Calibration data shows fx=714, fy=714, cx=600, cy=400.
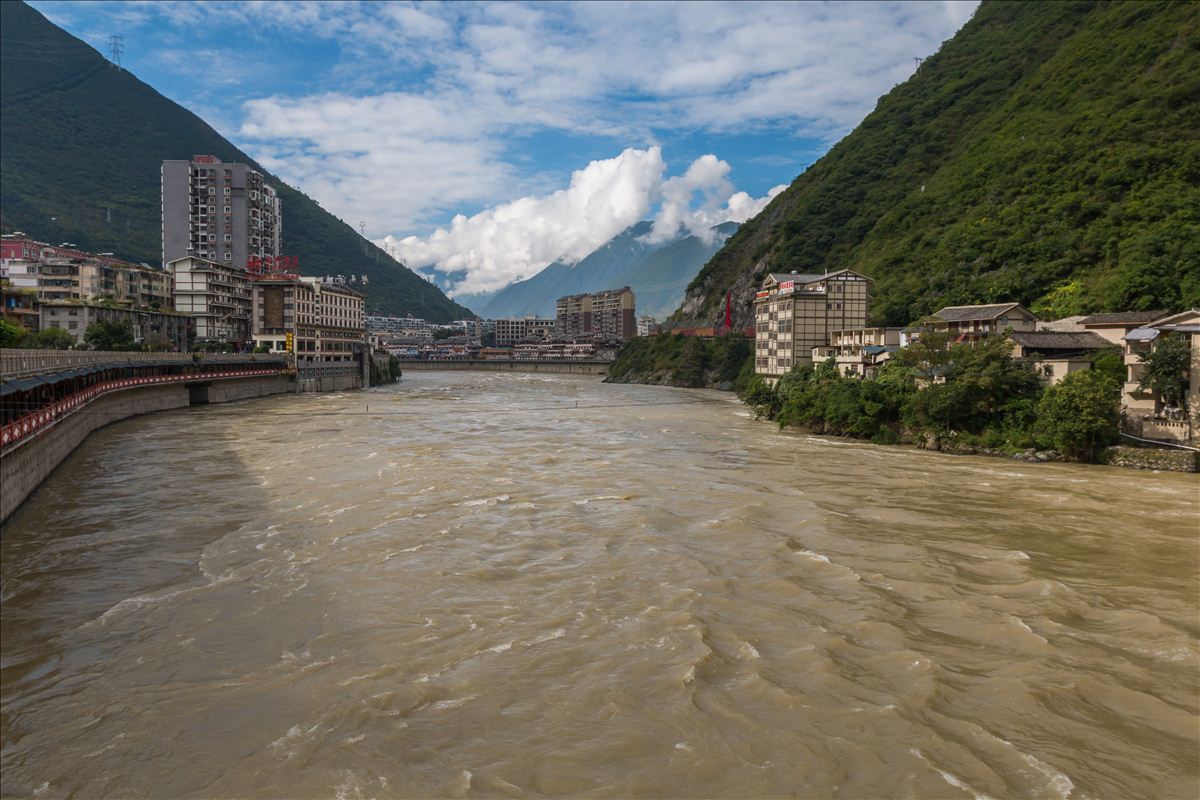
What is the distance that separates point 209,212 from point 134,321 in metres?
60.4

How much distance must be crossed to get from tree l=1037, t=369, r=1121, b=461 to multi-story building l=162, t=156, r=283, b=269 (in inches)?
5191

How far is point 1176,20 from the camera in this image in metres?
74.1

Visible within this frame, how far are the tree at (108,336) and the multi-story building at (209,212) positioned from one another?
61.5 meters

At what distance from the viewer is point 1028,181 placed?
70438 mm

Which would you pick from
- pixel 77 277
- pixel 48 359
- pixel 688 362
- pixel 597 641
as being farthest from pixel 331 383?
pixel 597 641

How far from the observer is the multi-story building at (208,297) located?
96.6 meters

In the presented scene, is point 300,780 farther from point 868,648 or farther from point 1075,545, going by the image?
point 1075,545

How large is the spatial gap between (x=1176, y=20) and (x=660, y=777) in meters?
98.4

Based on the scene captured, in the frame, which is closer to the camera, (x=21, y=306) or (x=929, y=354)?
(x=929, y=354)

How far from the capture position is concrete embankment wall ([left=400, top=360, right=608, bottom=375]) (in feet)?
487

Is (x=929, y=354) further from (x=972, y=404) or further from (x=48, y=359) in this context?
(x=48, y=359)

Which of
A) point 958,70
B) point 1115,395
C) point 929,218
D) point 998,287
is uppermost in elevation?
point 958,70

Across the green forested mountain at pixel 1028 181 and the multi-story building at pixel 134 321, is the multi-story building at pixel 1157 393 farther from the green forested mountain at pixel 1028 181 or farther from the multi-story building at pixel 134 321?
the multi-story building at pixel 134 321

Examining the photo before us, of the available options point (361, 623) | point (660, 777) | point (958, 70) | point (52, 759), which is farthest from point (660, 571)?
point (958, 70)
